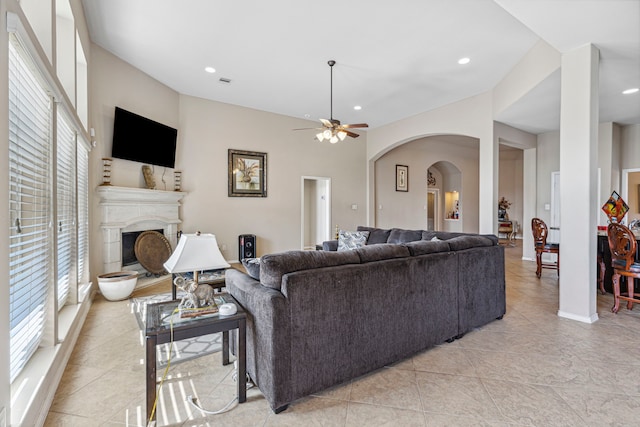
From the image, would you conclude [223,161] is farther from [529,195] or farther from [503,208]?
[503,208]

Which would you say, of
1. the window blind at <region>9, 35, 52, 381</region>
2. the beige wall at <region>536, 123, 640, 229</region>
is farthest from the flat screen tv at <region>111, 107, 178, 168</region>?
the beige wall at <region>536, 123, 640, 229</region>

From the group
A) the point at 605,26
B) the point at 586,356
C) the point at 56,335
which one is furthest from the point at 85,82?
the point at 586,356

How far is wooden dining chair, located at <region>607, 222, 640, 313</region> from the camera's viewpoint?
330 cm

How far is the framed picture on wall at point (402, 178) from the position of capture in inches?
347

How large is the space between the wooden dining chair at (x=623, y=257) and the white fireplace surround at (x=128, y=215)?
609 centimetres

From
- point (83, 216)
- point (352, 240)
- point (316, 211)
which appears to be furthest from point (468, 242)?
point (316, 211)

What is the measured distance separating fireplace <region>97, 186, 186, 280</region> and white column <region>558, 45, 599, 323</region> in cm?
549

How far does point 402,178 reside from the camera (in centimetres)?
889

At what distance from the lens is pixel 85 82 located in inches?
145

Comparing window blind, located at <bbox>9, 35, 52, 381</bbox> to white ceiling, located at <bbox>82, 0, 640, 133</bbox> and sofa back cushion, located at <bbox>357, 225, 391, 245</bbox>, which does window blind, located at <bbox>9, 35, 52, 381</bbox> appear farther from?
sofa back cushion, located at <bbox>357, 225, 391, 245</bbox>

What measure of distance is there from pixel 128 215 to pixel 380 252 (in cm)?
395

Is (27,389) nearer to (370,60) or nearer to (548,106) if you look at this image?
(370,60)

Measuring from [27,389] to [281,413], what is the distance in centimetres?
140

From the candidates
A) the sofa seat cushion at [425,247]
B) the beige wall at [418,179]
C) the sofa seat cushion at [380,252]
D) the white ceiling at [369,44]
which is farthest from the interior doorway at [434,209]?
the sofa seat cushion at [380,252]
